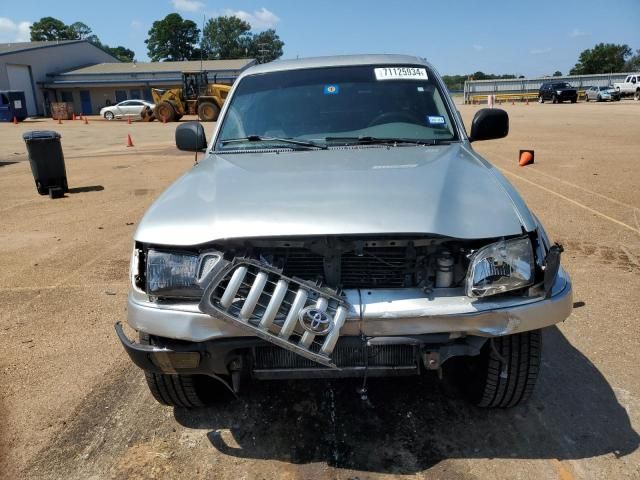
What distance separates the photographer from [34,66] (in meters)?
47.1

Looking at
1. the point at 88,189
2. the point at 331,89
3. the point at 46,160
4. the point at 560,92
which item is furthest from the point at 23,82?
the point at 331,89

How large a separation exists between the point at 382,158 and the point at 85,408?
7.38 ft

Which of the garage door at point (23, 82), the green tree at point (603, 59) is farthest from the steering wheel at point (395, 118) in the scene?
the green tree at point (603, 59)

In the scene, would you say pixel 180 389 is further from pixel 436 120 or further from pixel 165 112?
pixel 165 112

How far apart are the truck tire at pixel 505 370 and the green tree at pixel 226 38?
9601 centimetres

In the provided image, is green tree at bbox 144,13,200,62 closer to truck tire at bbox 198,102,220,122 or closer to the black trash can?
truck tire at bbox 198,102,220,122

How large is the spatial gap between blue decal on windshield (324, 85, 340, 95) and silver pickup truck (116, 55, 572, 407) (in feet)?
3.81

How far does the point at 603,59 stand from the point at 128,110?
6836cm

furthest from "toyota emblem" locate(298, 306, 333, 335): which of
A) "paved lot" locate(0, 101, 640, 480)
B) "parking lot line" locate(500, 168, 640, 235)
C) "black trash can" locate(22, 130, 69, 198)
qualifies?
"black trash can" locate(22, 130, 69, 198)

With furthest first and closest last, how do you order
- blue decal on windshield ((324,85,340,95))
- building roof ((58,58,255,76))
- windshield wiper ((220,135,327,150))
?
1. building roof ((58,58,255,76))
2. blue decal on windshield ((324,85,340,95))
3. windshield wiper ((220,135,327,150))

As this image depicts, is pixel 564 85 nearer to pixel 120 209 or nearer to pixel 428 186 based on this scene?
pixel 120 209

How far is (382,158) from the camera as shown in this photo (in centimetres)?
289

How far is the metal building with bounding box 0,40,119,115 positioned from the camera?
1753 inches

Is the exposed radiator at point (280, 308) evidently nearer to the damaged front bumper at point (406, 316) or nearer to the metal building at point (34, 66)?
the damaged front bumper at point (406, 316)
